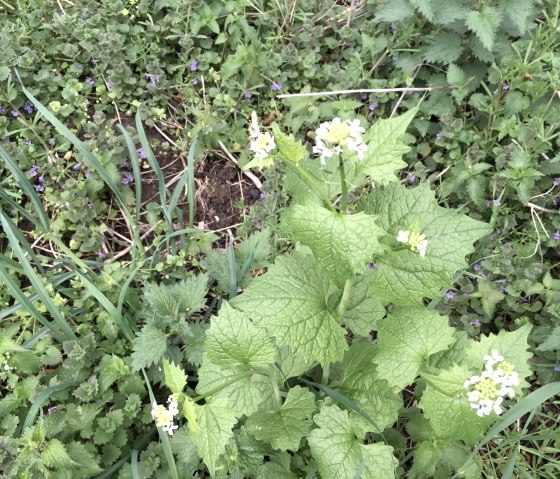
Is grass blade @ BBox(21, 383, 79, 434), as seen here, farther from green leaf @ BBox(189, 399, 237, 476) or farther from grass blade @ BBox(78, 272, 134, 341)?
green leaf @ BBox(189, 399, 237, 476)

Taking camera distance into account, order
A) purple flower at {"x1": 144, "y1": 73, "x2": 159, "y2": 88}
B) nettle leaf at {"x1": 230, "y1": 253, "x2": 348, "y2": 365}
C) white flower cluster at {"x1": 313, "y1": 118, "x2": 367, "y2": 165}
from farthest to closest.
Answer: purple flower at {"x1": 144, "y1": 73, "x2": 159, "y2": 88} → nettle leaf at {"x1": 230, "y1": 253, "x2": 348, "y2": 365} → white flower cluster at {"x1": 313, "y1": 118, "x2": 367, "y2": 165}

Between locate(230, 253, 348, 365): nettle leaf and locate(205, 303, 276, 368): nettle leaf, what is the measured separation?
14cm

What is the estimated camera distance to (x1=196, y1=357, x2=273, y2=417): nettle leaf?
207 cm

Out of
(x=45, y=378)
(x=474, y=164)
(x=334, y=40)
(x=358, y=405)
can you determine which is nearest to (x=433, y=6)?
(x=334, y=40)

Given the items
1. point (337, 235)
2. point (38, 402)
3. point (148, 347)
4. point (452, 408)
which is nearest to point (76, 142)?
point (148, 347)

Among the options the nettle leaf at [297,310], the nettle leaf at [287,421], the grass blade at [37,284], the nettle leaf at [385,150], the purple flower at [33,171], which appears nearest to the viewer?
the nettle leaf at [385,150]

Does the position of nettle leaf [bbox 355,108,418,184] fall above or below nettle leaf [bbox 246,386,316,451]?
above

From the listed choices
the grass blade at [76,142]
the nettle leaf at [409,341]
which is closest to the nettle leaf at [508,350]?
the nettle leaf at [409,341]

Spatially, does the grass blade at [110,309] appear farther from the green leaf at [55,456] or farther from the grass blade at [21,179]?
the green leaf at [55,456]

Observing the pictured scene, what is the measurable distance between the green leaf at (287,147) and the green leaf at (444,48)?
2160 millimetres

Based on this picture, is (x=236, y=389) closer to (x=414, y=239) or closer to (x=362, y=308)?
(x=362, y=308)

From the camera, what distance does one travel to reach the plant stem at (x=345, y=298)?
191 cm

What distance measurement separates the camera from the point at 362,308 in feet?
6.99

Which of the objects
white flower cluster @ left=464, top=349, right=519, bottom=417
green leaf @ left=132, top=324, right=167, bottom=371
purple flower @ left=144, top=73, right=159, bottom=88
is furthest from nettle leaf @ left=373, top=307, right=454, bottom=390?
purple flower @ left=144, top=73, right=159, bottom=88
